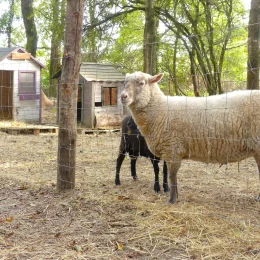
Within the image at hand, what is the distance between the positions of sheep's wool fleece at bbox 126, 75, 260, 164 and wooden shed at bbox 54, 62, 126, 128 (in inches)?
394

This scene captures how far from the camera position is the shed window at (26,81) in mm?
16938

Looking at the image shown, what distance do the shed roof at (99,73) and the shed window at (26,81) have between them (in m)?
1.12

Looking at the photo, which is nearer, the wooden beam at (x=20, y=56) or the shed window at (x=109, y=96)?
the shed window at (x=109, y=96)

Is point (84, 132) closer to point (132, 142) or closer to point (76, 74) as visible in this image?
point (132, 142)

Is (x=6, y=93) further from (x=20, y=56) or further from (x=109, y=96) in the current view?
(x=109, y=96)

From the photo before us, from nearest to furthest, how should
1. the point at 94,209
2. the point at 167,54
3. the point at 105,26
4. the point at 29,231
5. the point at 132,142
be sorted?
1. the point at 29,231
2. the point at 94,209
3. the point at 132,142
4. the point at 105,26
5. the point at 167,54

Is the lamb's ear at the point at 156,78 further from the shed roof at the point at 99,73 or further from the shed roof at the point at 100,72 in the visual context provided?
the shed roof at the point at 100,72

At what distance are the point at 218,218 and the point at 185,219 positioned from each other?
0.39 m

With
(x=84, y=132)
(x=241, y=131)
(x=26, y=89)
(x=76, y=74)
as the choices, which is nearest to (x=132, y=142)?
(x=76, y=74)

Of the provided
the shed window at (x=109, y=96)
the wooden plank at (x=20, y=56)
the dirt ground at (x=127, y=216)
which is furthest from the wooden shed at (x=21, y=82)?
the dirt ground at (x=127, y=216)

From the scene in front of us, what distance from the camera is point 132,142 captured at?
21.7 feet

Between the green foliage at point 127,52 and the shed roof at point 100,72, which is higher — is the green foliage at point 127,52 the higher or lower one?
the higher one

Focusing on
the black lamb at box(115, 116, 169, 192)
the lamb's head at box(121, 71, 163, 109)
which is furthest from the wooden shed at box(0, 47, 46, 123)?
the lamb's head at box(121, 71, 163, 109)

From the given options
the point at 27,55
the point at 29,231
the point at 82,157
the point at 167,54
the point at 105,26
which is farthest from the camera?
the point at 167,54
